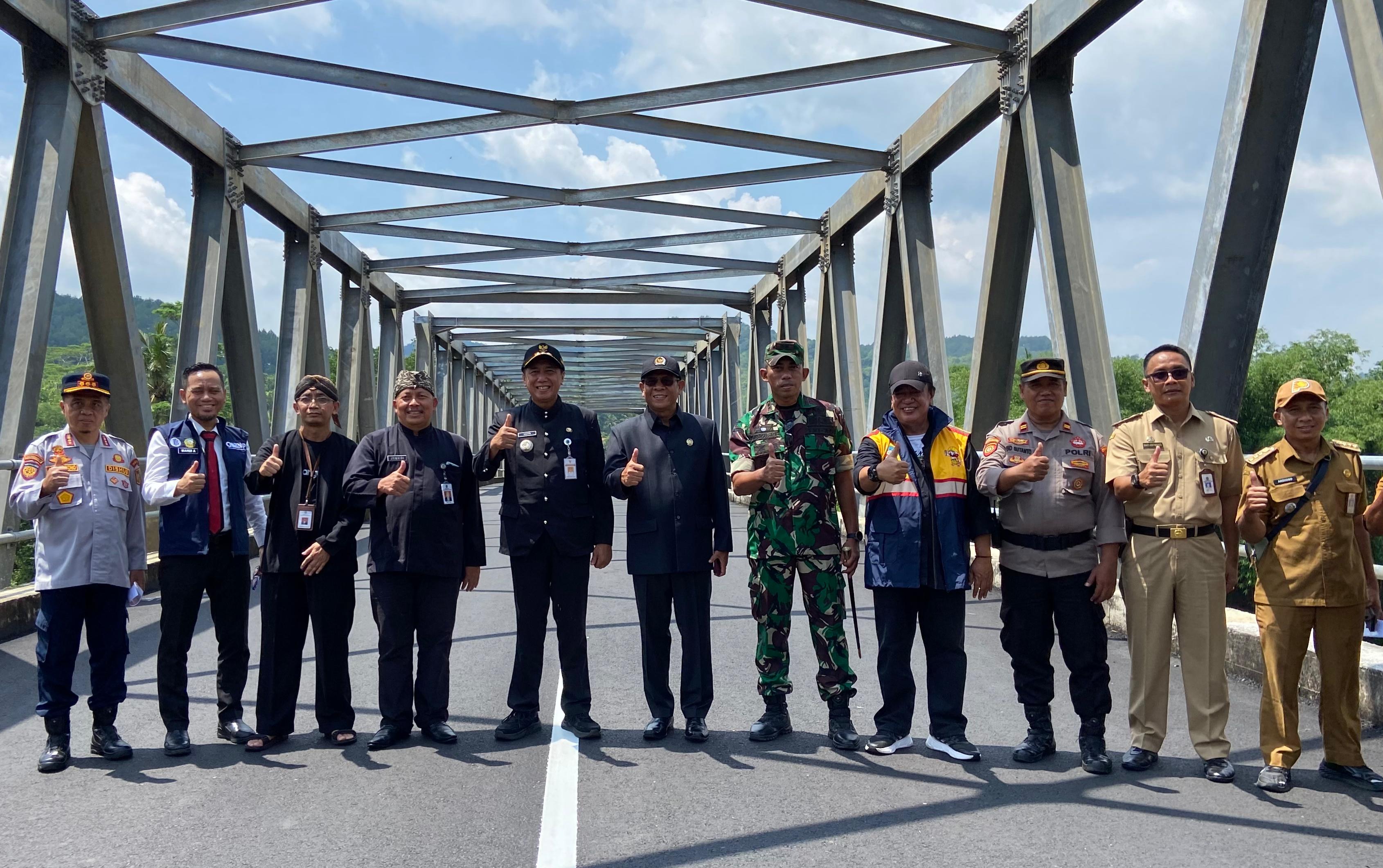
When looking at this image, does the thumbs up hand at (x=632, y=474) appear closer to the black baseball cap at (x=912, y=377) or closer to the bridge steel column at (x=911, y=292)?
the black baseball cap at (x=912, y=377)

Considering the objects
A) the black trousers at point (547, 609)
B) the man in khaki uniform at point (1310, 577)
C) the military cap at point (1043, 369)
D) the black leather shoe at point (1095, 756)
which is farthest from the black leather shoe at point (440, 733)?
the man in khaki uniform at point (1310, 577)

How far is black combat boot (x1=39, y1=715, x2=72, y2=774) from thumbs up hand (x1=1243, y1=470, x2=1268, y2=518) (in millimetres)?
4868

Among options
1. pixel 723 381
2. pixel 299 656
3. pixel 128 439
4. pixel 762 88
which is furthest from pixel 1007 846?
pixel 723 381

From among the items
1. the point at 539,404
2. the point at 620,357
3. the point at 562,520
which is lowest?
the point at 562,520

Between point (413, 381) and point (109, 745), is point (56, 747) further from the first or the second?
point (413, 381)

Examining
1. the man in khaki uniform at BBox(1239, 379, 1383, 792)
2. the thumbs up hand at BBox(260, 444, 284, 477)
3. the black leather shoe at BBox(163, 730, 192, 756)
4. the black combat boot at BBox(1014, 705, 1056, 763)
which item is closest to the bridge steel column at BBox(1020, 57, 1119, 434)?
the man in khaki uniform at BBox(1239, 379, 1383, 792)

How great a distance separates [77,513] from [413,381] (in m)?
1.51

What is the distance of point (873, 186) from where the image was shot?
12469mm

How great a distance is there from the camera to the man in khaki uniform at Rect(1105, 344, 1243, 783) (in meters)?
4.32

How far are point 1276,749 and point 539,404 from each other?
341cm

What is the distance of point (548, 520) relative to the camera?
505 centimetres

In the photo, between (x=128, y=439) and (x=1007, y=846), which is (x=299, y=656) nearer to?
(x=1007, y=846)

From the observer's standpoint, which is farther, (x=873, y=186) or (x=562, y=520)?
(x=873, y=186)

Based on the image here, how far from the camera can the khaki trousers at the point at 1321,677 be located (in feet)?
13.3
